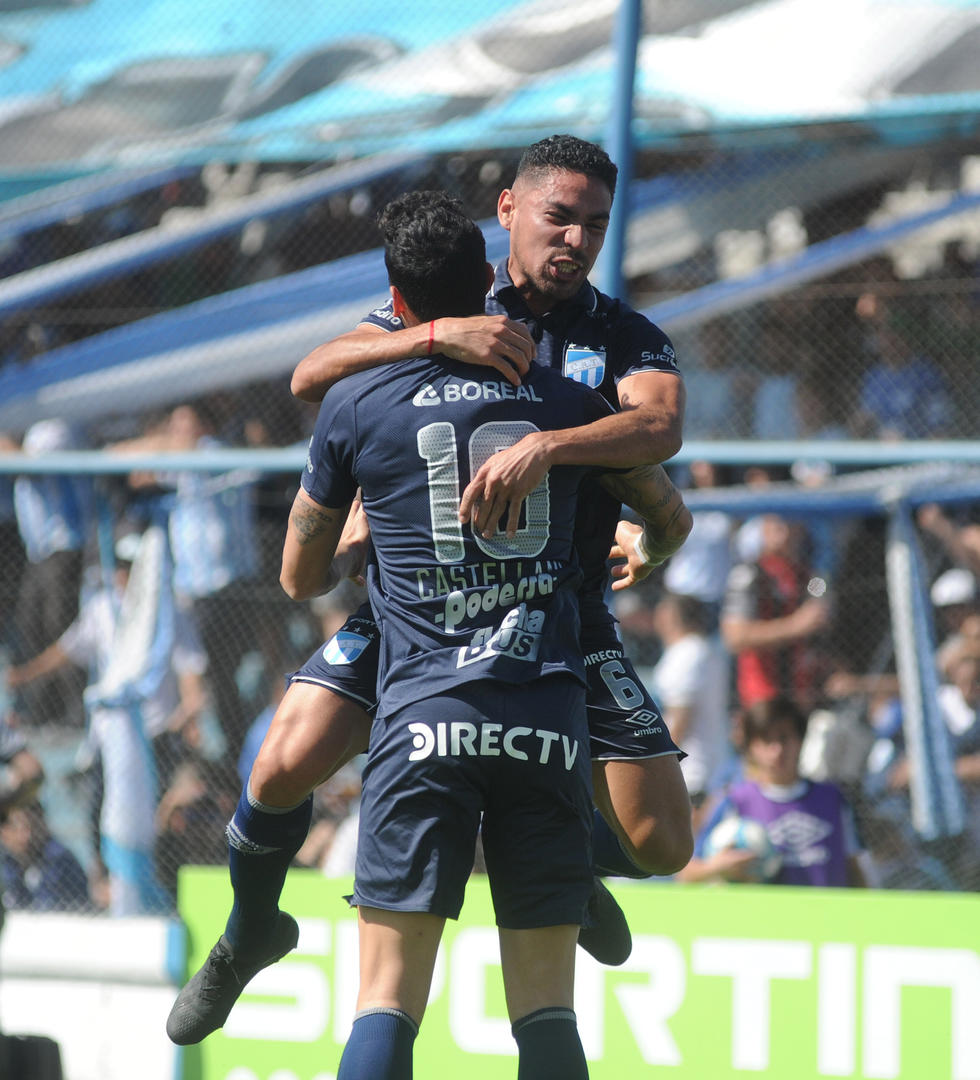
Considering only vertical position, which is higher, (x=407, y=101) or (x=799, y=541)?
(x=407, y=101)

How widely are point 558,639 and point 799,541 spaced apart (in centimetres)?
335

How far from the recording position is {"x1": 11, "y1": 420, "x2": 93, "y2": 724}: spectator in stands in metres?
6.34

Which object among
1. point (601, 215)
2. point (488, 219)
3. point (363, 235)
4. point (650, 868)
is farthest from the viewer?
point (363, 235)

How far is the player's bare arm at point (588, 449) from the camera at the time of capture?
2.88 meters

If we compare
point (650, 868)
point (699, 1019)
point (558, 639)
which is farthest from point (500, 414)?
point (699, 1019)

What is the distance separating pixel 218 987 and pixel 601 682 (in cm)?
117

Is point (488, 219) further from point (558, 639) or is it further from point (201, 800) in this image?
point (558, 639)

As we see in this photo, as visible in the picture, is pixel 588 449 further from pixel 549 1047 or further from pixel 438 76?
pixel 438 76

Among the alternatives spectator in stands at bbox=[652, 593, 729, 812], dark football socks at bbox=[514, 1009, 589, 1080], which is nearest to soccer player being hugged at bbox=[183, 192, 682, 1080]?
dark football socks at bbox=[514, 1009, 589, 1080]

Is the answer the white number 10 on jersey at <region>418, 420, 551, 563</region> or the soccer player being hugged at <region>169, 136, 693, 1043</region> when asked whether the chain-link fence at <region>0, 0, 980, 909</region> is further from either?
the white number 10 on jersey at <region>418, 420, 551, 563</region>

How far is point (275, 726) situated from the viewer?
3.39m

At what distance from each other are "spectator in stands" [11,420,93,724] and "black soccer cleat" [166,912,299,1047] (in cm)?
298

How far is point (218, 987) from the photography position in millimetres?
3719

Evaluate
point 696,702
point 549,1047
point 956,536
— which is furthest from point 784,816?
point 549,1047
